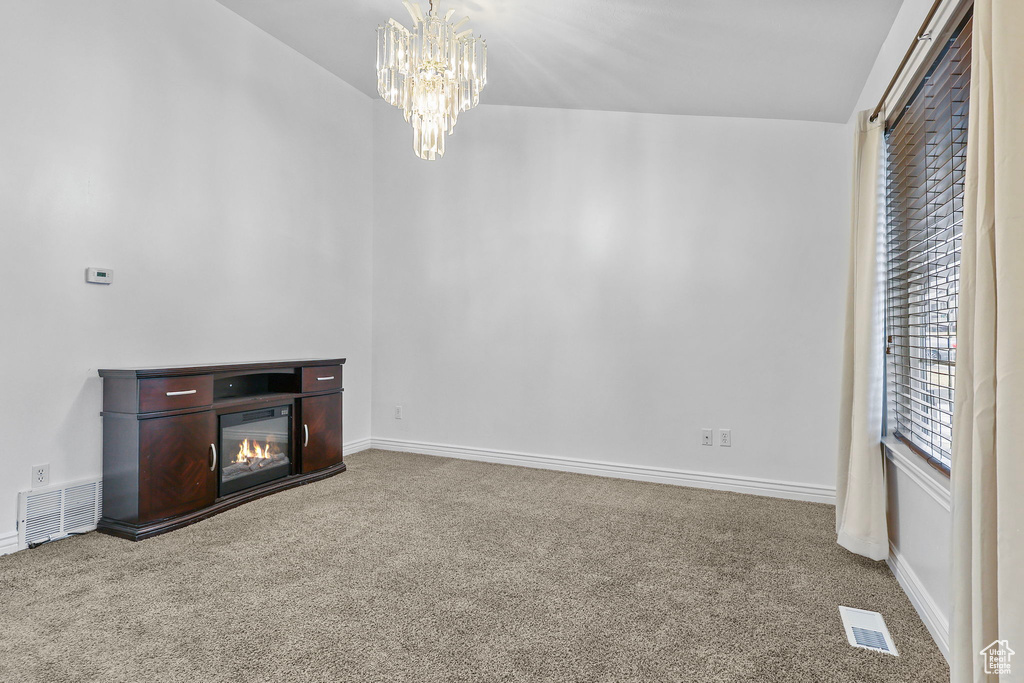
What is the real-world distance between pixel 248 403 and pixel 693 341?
2.86 meters

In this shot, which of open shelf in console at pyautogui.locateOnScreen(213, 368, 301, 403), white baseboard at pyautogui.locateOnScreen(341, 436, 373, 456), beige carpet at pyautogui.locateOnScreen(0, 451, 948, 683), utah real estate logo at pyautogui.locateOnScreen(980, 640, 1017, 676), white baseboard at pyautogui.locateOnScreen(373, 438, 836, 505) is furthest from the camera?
white baseboard at pyautogui.locateOnScreen(341, 436, 373, 456)

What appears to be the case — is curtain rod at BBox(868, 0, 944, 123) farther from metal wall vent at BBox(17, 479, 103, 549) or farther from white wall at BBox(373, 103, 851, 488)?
metal wall vent at BBox(17, 479, 103, 549)

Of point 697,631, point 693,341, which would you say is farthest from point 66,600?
point 693,341

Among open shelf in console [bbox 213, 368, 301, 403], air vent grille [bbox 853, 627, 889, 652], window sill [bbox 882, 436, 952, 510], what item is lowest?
air vent grille [bbox 853, 627, 889, 652]

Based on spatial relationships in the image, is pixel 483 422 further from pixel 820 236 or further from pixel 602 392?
pixel 820 236

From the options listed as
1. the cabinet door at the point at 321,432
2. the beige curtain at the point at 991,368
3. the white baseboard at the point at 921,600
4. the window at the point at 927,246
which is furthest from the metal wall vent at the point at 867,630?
the cabinet door at the point at 321,432

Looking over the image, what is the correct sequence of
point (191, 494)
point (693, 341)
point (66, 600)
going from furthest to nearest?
point (693, 341)
point (191, 494)
point (66, 600)

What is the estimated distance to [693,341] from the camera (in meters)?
3.84

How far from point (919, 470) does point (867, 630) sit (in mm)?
597

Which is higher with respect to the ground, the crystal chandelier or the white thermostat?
the crystal chandelier

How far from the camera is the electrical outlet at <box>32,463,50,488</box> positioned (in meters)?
2.63

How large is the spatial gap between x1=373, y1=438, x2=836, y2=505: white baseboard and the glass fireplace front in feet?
3.98

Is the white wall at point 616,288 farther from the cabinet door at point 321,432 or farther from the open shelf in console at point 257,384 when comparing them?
the open shelf in console at point 257,384

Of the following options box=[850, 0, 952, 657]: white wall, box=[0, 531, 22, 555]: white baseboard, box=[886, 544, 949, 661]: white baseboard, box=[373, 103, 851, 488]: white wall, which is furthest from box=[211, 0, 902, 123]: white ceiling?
box=[0, 531, 22, 555]: white baseboard
